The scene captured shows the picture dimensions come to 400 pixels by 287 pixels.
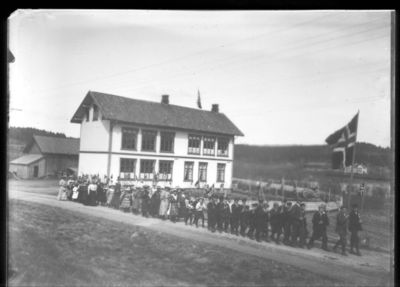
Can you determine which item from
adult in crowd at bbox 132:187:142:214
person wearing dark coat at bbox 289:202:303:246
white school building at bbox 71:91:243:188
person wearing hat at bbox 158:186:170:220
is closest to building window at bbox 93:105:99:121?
white school building at bbox 71:91:243:188

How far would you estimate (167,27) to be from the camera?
8.28 m

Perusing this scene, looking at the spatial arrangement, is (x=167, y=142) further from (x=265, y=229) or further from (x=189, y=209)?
(x=265, y=229)

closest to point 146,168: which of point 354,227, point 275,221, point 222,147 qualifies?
point 222,147

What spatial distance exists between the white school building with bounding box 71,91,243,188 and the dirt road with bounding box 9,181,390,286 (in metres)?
1.20

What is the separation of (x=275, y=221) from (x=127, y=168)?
4.30m

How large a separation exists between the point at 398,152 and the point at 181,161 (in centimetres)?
542

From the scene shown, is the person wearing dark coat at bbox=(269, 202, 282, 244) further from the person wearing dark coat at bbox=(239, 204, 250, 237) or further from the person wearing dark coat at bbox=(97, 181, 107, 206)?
the person wearing dark coat at bbox=(97, 181, 107, 206)

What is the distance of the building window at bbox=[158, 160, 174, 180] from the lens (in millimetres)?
9117

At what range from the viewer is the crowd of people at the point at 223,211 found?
321 inches

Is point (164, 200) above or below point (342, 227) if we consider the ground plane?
above

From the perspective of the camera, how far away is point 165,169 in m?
9.23

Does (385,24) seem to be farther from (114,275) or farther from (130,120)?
(114,275)

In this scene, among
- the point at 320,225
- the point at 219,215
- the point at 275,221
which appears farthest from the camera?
the point at 219,215

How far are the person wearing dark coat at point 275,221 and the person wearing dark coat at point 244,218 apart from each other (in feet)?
2.01
